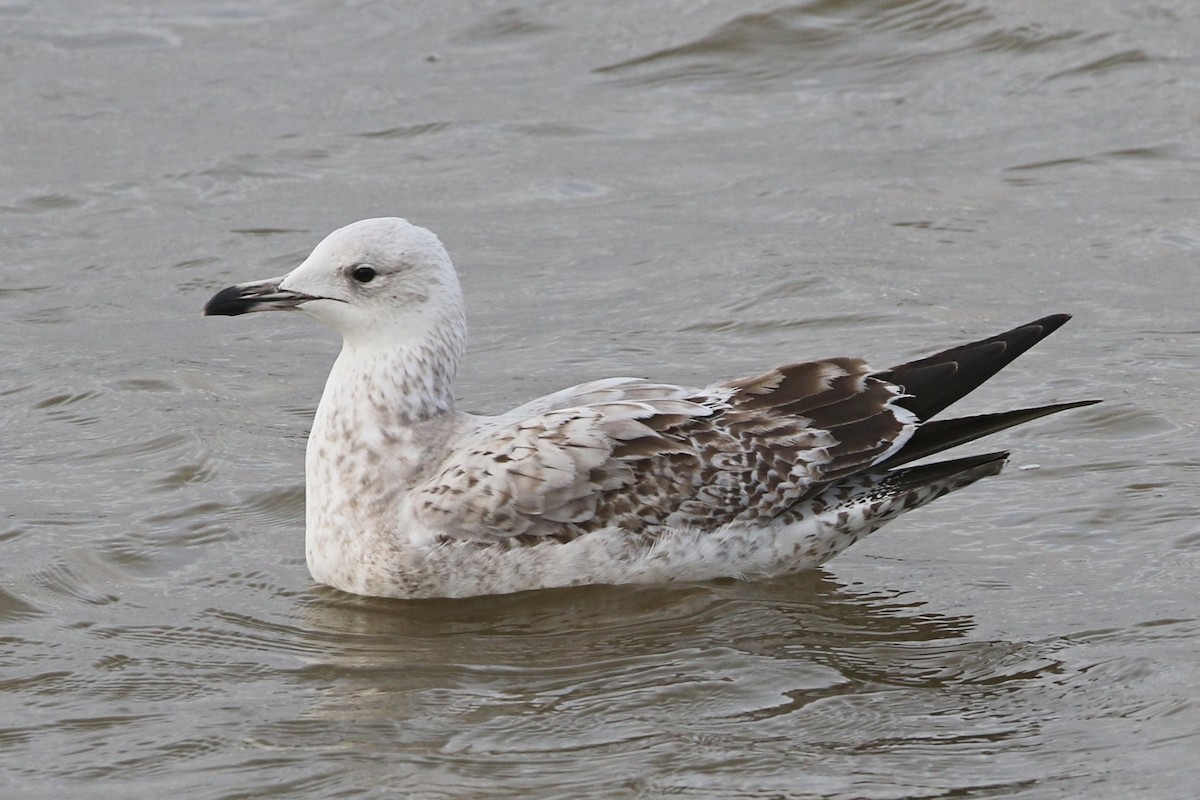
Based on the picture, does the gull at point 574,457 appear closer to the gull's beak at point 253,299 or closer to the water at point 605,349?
the gull's beak at point 253,299

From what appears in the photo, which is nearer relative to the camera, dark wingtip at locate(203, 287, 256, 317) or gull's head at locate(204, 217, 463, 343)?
dark wingtip at locate(203, 287, 256, 317)

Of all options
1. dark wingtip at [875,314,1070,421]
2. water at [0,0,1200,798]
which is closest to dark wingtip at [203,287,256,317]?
water at [0,0,1200,798]

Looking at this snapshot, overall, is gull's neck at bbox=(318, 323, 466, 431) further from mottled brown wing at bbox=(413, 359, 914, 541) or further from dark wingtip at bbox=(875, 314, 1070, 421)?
dark wingtip at bbox=(875, 314, 1070, 421)

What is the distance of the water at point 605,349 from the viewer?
242 inches

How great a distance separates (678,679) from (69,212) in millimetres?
6684

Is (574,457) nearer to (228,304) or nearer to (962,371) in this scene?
(228,304)

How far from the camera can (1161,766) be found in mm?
5809

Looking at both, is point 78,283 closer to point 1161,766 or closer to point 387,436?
point 387,436

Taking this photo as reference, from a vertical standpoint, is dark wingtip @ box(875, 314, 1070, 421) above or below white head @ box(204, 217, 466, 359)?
below

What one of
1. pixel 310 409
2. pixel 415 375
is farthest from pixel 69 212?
pixel 415 375

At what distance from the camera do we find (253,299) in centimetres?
720

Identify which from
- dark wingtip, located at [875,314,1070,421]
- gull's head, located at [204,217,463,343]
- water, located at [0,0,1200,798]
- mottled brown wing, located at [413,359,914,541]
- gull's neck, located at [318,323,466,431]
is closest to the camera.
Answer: water, located at [0,0,1200,798]

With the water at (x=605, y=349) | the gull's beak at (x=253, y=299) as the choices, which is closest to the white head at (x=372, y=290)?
the gull's beak at (x=253, y=299)

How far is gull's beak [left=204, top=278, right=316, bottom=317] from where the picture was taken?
7.16 meters
